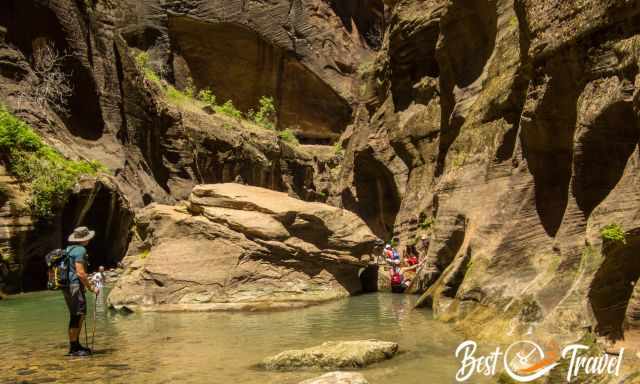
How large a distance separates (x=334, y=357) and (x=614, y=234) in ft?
10.3

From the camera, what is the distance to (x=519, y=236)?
9.52 metres

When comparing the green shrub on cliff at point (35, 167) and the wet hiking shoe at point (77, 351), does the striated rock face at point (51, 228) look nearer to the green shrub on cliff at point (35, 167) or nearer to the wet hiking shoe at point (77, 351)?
the green shrub on cliff at point (35, 167)

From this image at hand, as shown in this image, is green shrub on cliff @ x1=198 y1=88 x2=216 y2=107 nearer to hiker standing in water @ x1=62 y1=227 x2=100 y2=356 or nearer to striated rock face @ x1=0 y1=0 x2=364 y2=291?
striated rock face @ x1=0 y1=0 x2=364 y2=291

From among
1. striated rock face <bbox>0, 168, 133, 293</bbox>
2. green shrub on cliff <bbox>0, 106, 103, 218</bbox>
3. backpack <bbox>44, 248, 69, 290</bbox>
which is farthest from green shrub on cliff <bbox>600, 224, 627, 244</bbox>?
green shrub on cliff <bbox>0, 106, 103, 218</bbox>

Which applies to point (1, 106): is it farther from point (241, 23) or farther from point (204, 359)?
point (241, 23)

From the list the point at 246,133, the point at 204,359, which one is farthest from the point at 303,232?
the point at 246,133

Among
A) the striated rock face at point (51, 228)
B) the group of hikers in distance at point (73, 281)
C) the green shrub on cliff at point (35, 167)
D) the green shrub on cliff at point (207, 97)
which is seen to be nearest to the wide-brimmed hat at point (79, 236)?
the group of hikers in distance at point (73, 281)

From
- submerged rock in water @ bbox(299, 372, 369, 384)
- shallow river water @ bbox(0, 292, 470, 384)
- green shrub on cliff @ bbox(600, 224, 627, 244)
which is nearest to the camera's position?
submerged rock in water @ bbox(299, 372, 369, 384)

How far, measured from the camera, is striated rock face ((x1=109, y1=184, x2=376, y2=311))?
1347 cm

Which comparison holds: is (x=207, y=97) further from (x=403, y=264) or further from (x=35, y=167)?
(x=403, y=264)

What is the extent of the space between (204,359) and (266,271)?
6.67 metres

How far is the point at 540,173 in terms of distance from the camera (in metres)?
9.66

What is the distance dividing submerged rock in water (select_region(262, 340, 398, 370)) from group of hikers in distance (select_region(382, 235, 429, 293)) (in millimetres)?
9171

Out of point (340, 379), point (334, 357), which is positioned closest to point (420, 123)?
point (334, 357)
